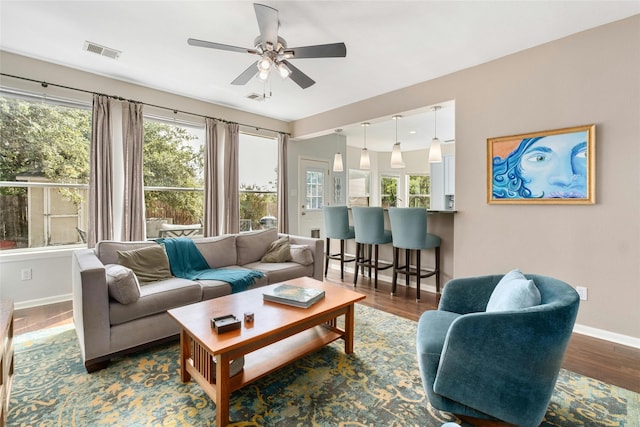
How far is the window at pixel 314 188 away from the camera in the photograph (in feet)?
20.0

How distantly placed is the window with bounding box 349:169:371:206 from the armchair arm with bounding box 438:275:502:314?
19.8 feet

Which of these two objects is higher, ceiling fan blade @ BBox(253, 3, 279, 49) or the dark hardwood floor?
ceiling fan blade @ BBox(253, 3, 279, 49)

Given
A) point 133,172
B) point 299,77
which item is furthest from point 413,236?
point 133,172

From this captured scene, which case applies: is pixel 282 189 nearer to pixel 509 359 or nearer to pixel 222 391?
pixel 222 391

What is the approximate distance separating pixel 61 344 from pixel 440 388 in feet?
9.38

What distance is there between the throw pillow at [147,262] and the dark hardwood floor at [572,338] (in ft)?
3.19

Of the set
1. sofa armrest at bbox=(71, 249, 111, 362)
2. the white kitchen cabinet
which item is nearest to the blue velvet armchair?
sofa armrest at bbox=(71, 249, 111, 362)

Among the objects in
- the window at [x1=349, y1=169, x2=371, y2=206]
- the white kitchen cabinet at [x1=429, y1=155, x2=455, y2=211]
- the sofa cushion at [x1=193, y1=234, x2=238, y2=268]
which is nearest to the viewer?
the sofa cushion at [x1=193, y1=234, x2=238, y2=268]

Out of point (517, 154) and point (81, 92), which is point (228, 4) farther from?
point (517, 154)

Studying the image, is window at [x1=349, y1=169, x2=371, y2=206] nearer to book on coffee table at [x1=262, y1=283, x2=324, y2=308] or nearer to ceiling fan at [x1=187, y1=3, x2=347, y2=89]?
ceiling fan at [x1=187, y1=3, x2=347, y2=89]

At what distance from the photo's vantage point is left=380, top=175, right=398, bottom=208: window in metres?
8.72

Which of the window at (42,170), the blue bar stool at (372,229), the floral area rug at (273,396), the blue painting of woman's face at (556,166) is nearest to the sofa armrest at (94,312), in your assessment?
the floral area rug at (273,396)

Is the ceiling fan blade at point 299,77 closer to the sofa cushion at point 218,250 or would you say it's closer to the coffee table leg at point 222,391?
the sofa cushion at point 218,250

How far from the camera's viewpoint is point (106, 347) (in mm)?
2070
